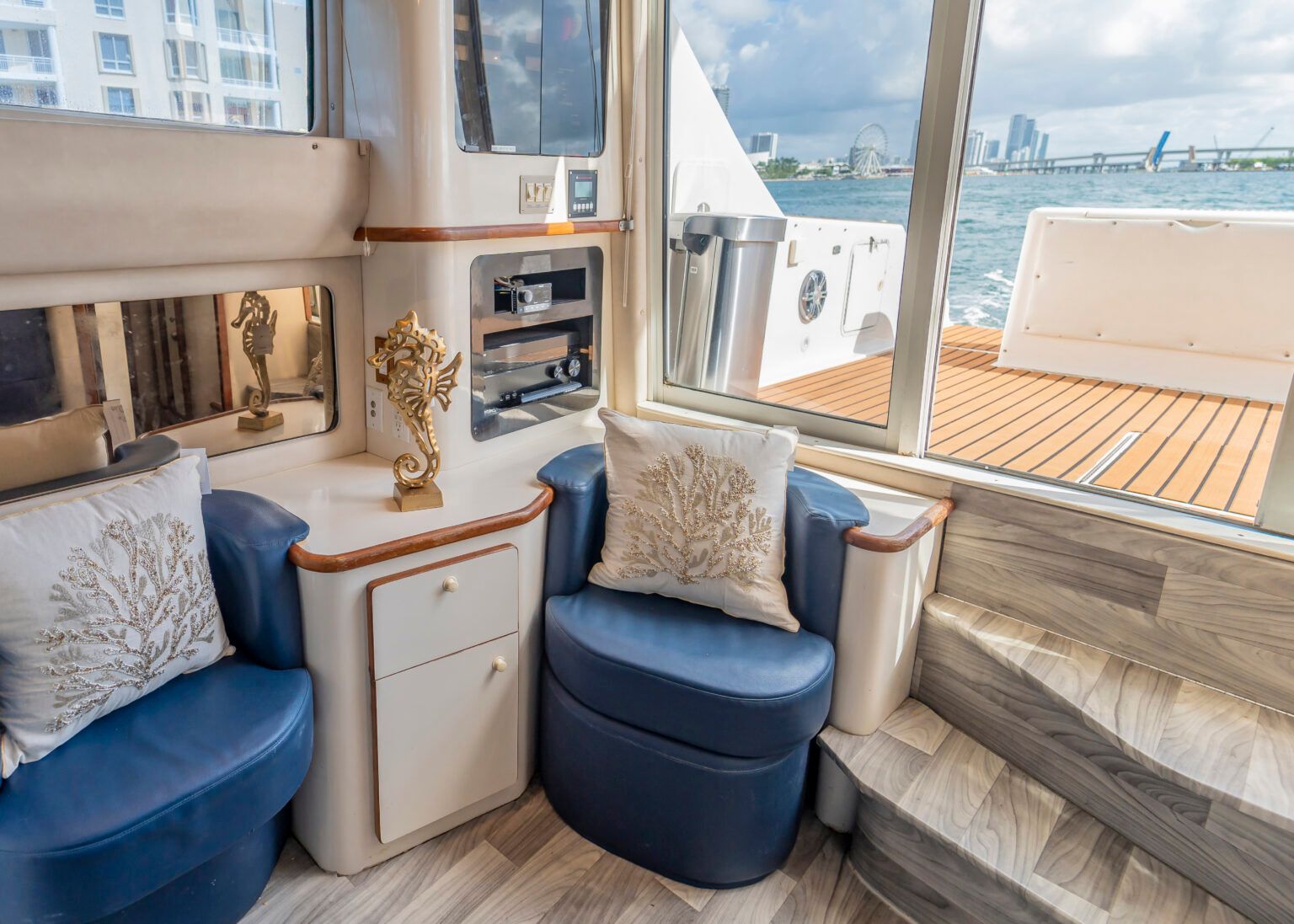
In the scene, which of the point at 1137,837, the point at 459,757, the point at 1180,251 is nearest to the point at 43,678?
the point at 459,757

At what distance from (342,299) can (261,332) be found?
22 cm

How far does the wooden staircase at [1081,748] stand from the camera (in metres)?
1.41

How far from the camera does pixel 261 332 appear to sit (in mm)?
1862

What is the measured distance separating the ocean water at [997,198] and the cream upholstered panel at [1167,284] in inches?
38.2

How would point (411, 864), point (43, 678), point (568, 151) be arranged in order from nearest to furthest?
point (43, 678) → point (411, 864) → point (568, 151)

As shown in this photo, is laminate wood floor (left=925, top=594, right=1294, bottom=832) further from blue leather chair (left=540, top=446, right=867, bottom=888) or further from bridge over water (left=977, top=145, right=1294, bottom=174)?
bridge over water (left=977, top=145, right=1294, bottom=174)

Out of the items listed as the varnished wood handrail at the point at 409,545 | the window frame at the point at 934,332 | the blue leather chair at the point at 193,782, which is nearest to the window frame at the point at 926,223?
the window frame at the point at 934,332

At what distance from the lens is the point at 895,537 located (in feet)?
5.61

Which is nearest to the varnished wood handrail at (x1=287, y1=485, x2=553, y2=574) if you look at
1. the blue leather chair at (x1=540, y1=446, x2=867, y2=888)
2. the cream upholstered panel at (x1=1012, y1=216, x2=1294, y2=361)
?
the blue leather chair at (x1=540, y1=446, x2=867, y2=888)

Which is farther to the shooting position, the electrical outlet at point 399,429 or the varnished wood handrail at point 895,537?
the electrical outlet at point 399,429

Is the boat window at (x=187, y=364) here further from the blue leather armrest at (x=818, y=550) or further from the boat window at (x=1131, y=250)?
the boat window at (x=1131, y=250)

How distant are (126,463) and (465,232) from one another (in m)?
0.90

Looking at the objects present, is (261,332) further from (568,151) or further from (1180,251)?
(1180,251)

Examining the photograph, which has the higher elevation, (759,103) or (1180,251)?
(759,103)
